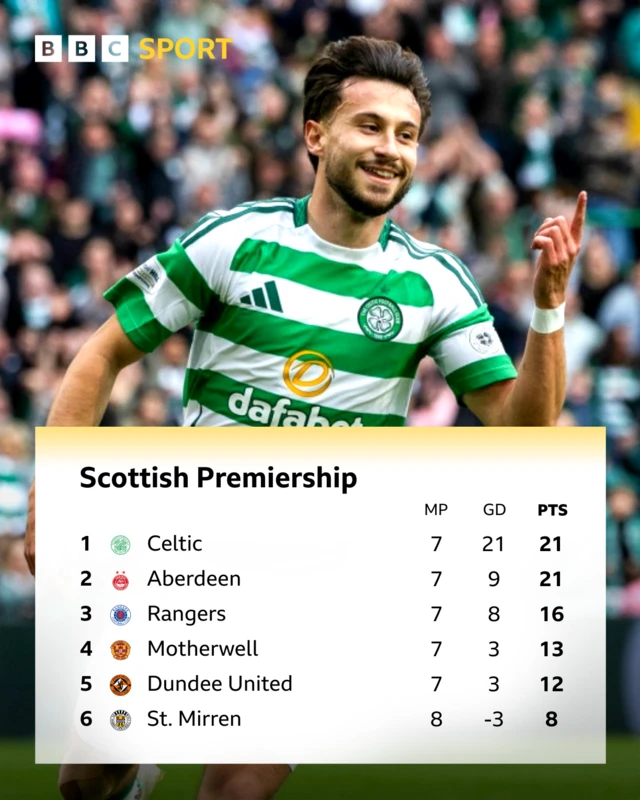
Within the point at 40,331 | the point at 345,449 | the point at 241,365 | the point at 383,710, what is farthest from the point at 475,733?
the point at 40,331

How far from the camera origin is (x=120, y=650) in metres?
4.14

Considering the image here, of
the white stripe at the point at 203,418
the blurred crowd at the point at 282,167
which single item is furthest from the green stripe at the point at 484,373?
the blurred crowd at the point at 282,167

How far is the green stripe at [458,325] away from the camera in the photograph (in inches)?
182

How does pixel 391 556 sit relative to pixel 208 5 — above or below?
below

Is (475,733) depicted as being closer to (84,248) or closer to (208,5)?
(84,248)

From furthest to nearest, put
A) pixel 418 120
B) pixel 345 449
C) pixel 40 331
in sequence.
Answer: pixel 40 331, pixel 418 120, pixel 345 449

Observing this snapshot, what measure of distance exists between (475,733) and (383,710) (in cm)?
23

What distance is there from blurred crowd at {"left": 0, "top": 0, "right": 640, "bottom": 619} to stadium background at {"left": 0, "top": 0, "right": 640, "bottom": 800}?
0.02 m

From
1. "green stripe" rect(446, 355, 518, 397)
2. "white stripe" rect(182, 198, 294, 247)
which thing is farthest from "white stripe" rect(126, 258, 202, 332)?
"green stripe" rect(446, 355, 518, 397)

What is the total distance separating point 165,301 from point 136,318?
93 millimetres

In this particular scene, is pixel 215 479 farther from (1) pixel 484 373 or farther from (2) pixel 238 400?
(1) pixel 484 373

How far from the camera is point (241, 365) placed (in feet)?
15.2

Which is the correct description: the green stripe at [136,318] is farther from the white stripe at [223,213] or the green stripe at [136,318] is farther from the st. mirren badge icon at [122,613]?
the st. mirren badge icon at [122,613]

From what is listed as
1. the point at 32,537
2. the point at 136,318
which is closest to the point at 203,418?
the point at 136,318
